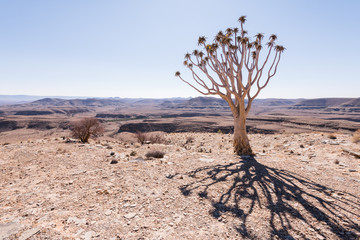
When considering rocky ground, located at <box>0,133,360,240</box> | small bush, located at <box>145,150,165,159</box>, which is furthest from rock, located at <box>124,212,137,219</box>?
small bush, located at <box>145,150,165,159</box>

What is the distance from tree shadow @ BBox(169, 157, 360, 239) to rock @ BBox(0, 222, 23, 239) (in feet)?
12.5

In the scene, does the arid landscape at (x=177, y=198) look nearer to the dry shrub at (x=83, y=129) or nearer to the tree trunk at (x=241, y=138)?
the tree trunk at (x=241, y=138)

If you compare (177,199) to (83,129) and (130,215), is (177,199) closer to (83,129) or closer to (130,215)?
(130,215)

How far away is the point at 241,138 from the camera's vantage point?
10484 millimetres

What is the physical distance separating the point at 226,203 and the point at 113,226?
2855 millimetres

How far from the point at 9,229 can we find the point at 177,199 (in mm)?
3597

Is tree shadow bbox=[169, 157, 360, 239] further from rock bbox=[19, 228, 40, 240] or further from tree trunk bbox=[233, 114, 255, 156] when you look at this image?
rock bbox=[19, 228, 40, 240]

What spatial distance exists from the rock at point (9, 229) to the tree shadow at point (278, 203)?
381 centimetres

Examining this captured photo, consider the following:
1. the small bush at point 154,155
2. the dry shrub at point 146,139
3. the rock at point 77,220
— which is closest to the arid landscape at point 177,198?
the rock at point 77,220

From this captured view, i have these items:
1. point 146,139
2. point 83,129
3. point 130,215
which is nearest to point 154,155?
point 130,215

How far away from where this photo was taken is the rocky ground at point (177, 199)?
142 inches

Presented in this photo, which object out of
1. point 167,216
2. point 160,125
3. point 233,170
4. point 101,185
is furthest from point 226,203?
point 160,125

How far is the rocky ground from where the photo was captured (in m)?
3.60

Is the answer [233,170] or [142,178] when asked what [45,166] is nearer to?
[142,178]
